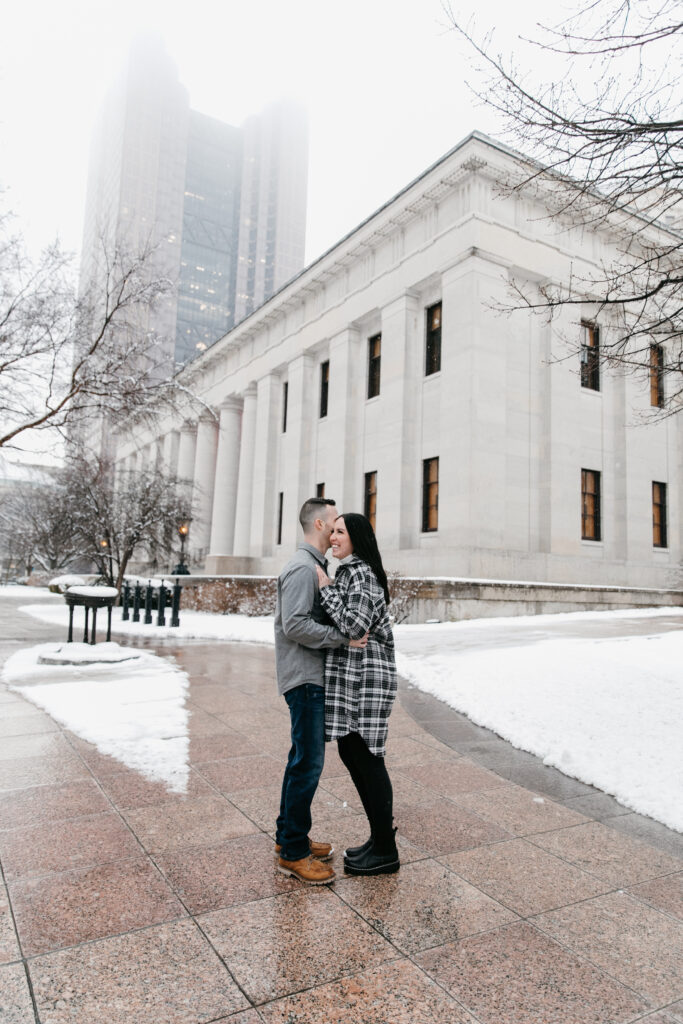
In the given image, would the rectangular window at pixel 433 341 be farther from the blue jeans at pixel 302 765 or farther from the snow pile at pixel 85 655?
the blue jeans at pixel 302 765

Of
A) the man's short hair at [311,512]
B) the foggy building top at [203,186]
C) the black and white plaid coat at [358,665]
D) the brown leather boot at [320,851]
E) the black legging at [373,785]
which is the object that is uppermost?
the foggy building top at [203,186]

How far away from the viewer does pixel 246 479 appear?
36.8 meters

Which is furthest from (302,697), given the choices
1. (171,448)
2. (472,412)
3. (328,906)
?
(171,448)

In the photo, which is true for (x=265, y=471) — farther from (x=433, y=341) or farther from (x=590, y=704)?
(x=590, y=704)

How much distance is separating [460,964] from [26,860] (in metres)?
2.33

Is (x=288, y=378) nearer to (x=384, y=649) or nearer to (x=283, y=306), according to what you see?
(x=283, y=306)

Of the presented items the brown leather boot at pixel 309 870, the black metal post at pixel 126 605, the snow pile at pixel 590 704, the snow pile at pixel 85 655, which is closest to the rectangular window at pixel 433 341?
the black metal post at pixel 126 605

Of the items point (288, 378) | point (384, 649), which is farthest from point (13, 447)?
point (288, 378)

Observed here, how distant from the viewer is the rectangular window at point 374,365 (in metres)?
28.0

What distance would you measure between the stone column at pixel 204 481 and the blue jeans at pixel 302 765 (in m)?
39.2

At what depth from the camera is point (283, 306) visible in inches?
1328

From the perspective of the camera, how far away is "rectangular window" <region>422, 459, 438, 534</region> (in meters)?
23.7

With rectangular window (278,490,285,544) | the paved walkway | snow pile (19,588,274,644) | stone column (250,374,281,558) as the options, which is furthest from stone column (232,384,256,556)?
the paved walkway

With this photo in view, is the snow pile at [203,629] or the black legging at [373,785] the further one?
the snow pile at [203,629]
